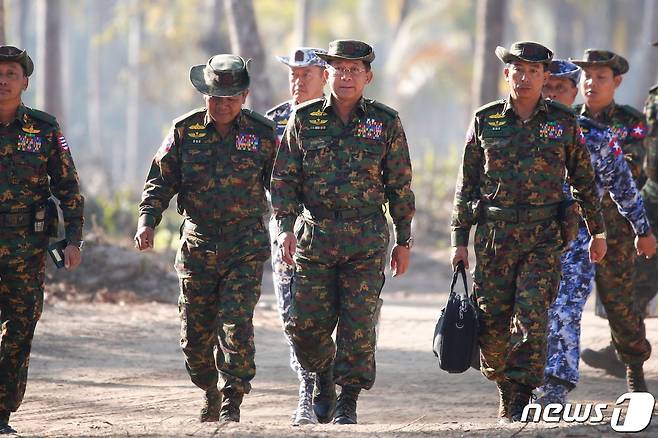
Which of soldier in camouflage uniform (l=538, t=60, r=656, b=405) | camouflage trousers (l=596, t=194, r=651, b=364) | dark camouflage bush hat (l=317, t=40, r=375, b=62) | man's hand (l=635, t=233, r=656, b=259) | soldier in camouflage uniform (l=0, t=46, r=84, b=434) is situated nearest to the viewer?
soldier in camouflage uniform (l=0, t=46, r=84, b=434)

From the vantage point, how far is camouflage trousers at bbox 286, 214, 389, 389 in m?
6.78

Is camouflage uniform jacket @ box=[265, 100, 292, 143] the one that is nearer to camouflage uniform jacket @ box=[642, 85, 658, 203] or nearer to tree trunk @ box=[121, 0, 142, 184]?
camouflage uniform jacket @ box=[642, 85, 658, 203]

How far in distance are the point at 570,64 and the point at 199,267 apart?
2.90 m

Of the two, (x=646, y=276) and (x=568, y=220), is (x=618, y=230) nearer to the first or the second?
(x=646, y=276)

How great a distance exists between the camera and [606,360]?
31.4 ft

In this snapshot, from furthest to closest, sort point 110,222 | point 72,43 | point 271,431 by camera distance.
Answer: point 72,43 → point 110,222 → point 271,431

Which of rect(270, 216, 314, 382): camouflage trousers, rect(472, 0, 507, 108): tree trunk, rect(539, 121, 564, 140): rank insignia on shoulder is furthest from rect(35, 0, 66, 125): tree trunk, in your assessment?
rect(539, 121, 564, 140): rank insignia on shoulder

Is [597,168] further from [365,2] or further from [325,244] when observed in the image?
[365,2]

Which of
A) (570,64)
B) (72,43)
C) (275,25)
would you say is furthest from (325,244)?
(72,43)

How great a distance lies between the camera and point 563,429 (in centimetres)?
594

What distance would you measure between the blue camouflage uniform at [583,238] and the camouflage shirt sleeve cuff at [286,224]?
1.97 meters

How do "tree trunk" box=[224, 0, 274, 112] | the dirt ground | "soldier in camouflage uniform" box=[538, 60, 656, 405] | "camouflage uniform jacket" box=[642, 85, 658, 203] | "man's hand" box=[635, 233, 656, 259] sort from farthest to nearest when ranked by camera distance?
1. "tree trunk" box=[224, 0, 274, 112]
2. "camouflage uniform jacket" box=[642, 85, 658, 203]
3. "man's hand" box=[635, 233, 656, 259]
4. "soldier in camouflage uniform" box=[538, 60, 656, 405]
5. the dirt ground

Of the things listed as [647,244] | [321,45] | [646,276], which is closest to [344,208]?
[647,244]

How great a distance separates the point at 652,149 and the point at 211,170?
12.6 feet
